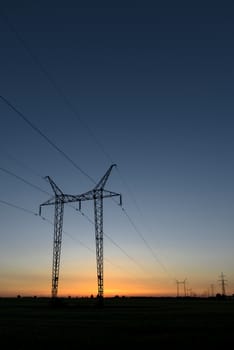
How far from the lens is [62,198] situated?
10019 cm
